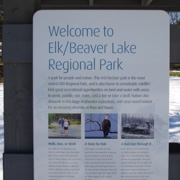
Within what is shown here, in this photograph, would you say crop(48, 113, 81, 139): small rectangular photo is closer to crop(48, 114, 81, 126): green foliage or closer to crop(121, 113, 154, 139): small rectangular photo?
crop(48, 114, 81, 126): green foliage

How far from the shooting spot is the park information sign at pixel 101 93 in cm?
174

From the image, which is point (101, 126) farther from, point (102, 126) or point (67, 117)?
point (67, 117)

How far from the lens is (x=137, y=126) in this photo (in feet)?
A: 5.86

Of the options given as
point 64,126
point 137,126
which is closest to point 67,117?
point 64,126

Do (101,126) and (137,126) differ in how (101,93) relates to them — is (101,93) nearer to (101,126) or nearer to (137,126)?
(101,126)

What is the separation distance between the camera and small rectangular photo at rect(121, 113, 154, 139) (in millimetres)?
1775

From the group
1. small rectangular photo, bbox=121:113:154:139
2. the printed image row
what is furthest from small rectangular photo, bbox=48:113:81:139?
small rectangular photo, bbox=121:113:154:139

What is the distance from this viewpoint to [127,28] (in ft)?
5.72

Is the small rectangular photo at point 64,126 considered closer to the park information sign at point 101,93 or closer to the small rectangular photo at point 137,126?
the park information sign at point 101,93

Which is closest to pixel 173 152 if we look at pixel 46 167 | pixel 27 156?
pixel 46 167

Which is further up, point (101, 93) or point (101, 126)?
point (101, 93)

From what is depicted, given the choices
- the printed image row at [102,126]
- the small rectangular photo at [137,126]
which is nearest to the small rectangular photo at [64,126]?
the printed image row at [102,126]

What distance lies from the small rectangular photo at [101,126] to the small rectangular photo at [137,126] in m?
0.06

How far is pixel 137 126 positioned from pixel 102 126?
0.24 m
